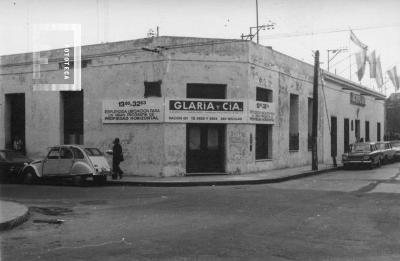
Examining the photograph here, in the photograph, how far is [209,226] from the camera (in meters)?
9.32

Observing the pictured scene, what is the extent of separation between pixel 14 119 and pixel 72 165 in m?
9.62

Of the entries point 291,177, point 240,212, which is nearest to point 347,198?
point 240,212

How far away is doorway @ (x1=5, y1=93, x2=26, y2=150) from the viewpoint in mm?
25703

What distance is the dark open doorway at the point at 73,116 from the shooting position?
23.3 m

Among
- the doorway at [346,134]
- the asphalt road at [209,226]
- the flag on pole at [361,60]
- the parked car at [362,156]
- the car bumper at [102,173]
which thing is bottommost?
the asphalt road at [209,226]

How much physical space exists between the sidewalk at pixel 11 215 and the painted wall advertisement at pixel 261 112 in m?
12.7

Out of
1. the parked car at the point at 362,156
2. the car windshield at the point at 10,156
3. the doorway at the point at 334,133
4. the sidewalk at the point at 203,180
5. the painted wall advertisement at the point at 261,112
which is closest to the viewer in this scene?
the sidewalk at the point at 203,180

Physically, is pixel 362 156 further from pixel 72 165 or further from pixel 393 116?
pixel 393 116

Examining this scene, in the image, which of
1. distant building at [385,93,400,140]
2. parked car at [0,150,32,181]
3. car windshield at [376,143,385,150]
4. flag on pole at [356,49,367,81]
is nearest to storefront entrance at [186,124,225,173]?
parked car at [0,150,32,181]

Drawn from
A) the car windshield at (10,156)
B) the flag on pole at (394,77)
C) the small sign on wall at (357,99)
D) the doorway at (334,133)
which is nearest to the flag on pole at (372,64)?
the small sign on wall at (357,99)

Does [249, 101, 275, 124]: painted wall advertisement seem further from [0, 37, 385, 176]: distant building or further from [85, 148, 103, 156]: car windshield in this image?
[85, 148, 103, 156]: car windshield

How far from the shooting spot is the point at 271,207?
1200 cm

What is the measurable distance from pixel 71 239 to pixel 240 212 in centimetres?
422

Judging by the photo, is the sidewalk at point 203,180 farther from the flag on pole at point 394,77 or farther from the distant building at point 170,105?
the flag on pole at point 394,77
